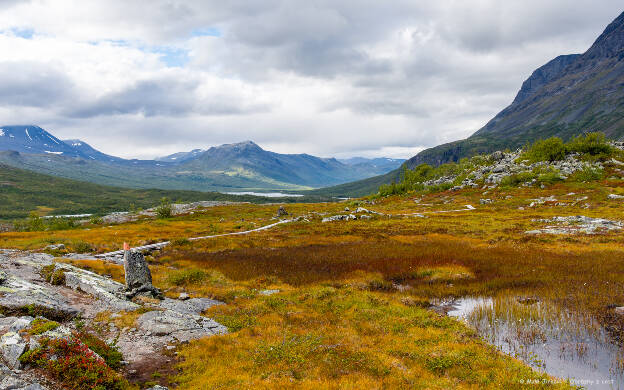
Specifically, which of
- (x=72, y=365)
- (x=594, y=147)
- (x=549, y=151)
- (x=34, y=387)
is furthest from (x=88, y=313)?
(x=594, y=147)

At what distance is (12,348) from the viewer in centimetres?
1021

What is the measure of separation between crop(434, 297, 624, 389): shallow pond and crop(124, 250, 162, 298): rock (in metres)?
21.3

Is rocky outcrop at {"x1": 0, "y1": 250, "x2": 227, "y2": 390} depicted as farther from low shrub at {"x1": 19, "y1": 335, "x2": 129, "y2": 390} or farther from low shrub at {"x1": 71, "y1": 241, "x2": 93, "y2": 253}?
low shrub at {"x1": 71, "y1": 241, "x2": 93, "y2": 253}

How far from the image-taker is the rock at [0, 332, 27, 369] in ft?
32.4

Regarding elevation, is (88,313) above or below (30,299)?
below

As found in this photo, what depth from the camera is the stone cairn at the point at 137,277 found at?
75.1 ft

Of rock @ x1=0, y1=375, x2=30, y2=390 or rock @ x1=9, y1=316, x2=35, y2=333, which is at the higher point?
rock @ x1=9, y1=316, x2=35, y2=333

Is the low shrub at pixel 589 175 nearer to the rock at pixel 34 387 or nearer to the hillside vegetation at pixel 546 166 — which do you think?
the hillside vegetation at pixel 546 166

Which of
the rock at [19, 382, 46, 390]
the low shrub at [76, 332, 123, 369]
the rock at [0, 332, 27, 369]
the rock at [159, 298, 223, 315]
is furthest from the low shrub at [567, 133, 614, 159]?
the rock at [0, 332, 27, 369]

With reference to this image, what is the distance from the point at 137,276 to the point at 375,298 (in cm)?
1781

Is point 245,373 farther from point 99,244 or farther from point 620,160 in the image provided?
point 620,160

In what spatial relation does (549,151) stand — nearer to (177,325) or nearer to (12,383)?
(177,325)

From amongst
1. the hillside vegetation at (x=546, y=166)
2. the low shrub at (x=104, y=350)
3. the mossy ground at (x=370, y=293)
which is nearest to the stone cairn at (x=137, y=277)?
the mossy ground at (x=370, y=293)

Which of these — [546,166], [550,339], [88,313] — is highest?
[546,166]
